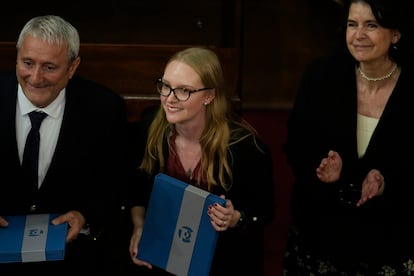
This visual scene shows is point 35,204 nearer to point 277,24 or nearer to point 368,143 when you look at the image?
point 368,143

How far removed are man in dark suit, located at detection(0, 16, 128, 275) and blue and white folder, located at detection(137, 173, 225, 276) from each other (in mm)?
237

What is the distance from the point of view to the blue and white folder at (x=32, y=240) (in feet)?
6.81

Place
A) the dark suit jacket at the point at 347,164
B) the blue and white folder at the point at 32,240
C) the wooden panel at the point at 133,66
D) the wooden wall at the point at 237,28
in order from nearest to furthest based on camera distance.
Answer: the blue and white folder at the point at 32,240, the dark suit jacket at the point at 347,164, the wooden panel at the point at 133,66, the wooden wall at the point at 237,28

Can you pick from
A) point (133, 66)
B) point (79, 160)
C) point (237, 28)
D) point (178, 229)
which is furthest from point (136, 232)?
point (237, 28)

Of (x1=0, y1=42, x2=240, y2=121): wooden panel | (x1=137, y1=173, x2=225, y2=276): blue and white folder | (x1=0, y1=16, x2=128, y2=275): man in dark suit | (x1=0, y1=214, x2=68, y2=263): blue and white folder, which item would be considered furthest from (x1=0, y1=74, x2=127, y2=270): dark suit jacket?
(x1=0, y1=42, x2=240, y2=121): wooden panel

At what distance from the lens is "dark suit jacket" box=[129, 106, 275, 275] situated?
2.34 m

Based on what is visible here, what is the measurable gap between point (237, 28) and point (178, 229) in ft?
4.06

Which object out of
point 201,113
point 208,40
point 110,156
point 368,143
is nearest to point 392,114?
point 368,143

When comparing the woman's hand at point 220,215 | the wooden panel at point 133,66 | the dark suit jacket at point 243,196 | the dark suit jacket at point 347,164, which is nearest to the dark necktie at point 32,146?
the dark suit jacket at point 243,196

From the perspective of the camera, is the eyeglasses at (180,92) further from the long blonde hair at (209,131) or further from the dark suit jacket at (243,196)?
the dark suit jacket at (243,196)

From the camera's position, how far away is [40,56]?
7.05ft

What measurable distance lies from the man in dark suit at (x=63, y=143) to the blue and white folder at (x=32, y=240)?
0.04 meters

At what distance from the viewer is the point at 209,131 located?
234 centimetres

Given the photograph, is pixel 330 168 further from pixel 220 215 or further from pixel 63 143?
pixel 63 143
